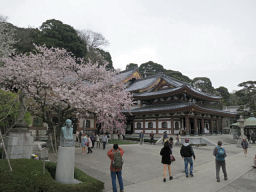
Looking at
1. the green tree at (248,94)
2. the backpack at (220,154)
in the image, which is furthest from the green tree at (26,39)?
the green tree at (248,94)

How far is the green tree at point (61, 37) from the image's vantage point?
33812 mm

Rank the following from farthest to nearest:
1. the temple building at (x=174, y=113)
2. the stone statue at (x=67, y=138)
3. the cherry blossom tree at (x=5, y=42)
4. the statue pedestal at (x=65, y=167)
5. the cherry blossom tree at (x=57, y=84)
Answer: the temple building at (x=174, y=113) < the cherry blossom tree at (x=5, y=42) < the cherry blossom tree at (x=57, y=84) < the stone statue at (x=67, y=138) < the statue pedestal at (x=65, y=167)

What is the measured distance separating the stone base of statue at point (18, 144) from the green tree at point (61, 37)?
92.1 ft

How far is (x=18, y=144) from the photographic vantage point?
820 cm

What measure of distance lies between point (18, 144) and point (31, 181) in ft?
11.3

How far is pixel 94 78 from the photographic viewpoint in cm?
1766

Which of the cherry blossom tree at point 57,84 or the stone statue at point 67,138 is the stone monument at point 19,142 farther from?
the cherry blossom tree at point 57,84

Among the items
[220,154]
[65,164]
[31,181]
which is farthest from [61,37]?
[220,154]

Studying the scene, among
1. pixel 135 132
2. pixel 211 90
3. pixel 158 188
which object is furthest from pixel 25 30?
pixel 211 90

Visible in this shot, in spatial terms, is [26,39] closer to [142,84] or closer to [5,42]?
[5,42]

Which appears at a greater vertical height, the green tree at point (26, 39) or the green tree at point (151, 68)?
the green tree at point (151, 68)

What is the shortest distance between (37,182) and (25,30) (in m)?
40.1

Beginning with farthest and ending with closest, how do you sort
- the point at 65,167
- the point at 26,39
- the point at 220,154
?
the point at 26,39, the point at 220,154, the point at 65,167

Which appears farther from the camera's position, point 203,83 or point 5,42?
point 203,83
